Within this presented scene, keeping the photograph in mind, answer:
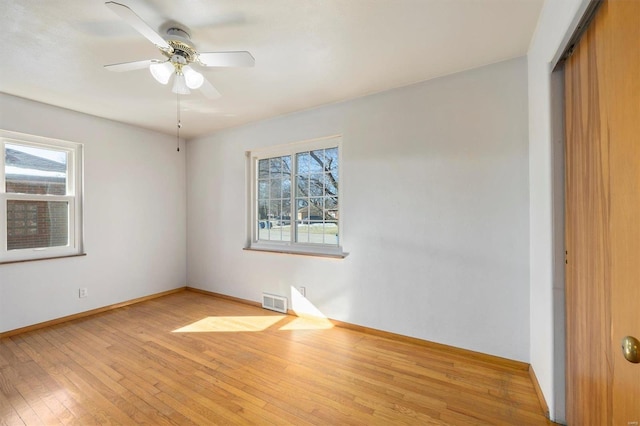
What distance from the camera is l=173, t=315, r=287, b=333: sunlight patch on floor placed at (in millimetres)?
2982

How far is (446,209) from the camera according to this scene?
249 cm

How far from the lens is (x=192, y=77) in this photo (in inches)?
79.6

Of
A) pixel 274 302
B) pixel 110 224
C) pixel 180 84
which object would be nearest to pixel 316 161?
pixel 180 84

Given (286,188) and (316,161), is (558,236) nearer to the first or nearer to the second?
(316,161)

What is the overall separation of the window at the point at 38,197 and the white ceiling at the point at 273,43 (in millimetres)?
583

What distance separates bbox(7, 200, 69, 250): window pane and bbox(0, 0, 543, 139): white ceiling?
1.19 meters

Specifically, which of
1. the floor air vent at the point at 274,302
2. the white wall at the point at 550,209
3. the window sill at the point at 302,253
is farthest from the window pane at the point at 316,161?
the white wall at the point at 550,209

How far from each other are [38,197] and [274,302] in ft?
9.86

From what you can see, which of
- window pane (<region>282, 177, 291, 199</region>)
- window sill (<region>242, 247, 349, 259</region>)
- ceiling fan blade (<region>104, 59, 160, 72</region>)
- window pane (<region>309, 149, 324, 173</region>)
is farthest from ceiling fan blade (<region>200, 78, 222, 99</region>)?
window sill (<region>242, 247, 349, 259</region>)

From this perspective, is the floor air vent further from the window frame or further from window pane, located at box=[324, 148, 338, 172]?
window pane, located at box=[324, 148, 338, 172]

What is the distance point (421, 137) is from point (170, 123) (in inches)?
132

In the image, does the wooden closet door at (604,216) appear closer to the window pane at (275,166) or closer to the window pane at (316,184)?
the window pane at (316,184)

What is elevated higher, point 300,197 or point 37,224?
point 300,197

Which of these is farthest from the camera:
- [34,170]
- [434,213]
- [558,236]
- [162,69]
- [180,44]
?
[34,170]
